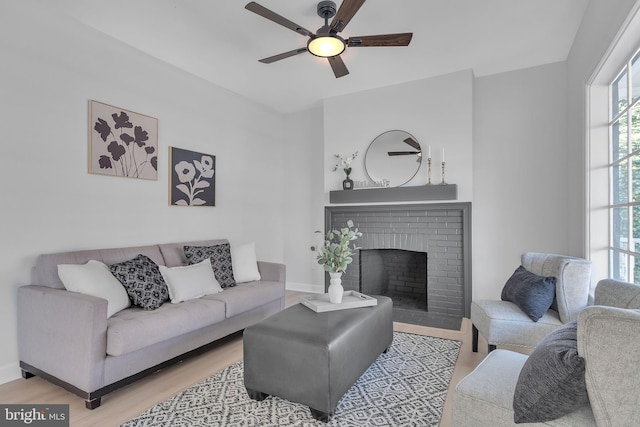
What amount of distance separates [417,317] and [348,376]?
2.03 metres

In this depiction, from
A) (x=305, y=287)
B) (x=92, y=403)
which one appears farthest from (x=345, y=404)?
(x=305, y=287)

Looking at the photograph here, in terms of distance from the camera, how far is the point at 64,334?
2135mm

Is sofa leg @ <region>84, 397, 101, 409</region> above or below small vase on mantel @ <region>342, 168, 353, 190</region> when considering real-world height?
below

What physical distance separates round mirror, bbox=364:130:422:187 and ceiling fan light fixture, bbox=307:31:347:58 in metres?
1.67

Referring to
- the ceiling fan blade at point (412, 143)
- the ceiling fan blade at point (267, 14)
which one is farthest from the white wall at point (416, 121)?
the ceiling fan blade at point (267, 14)

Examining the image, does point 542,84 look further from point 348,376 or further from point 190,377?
point 190,377

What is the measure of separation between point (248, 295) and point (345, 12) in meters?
2.43

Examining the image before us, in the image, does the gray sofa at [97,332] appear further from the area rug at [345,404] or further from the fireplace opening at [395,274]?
the fireplace opening at [395,274]

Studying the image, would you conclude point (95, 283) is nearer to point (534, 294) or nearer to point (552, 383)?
point (552, 383)

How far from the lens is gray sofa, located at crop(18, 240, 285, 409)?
206 centimetres

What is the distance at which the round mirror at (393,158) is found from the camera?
13.3 feet

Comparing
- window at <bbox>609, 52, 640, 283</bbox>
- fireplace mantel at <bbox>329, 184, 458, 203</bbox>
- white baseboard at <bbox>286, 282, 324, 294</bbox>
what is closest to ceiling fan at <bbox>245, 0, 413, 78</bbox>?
window at <bbox>609, 52, 640, 283</bbox>

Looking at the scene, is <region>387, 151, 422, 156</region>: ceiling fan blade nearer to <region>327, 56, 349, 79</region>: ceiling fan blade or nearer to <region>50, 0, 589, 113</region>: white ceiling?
<region>50, 0, 589, 113</region>: white ceiling

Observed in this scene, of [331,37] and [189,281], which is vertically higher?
[331,37]
